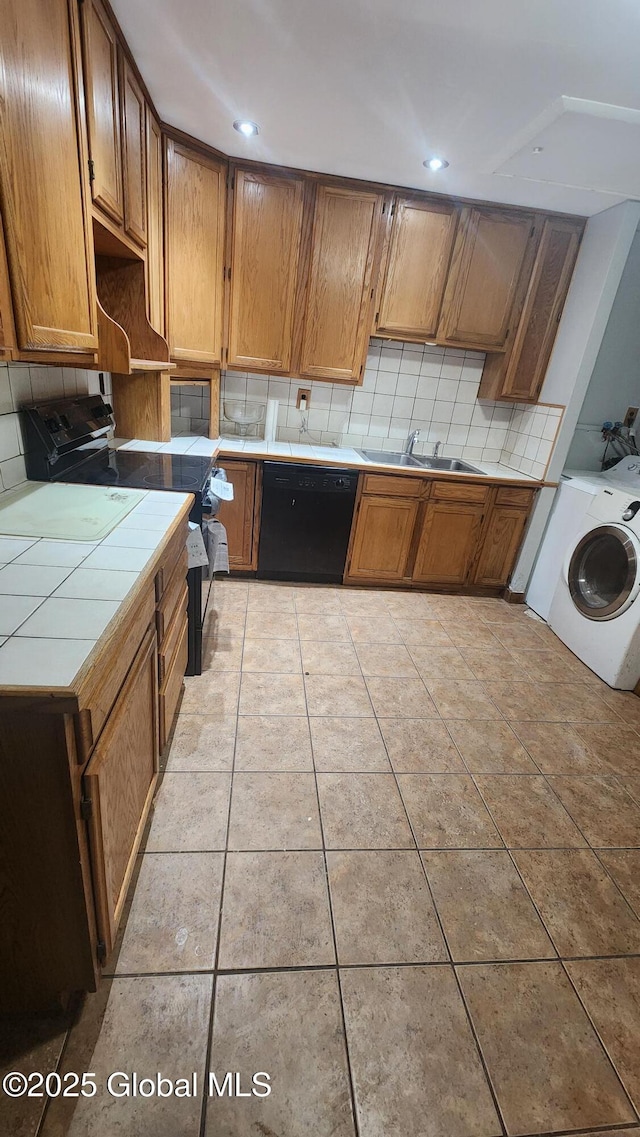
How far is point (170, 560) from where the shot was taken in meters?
1.44

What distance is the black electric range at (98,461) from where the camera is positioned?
166cm

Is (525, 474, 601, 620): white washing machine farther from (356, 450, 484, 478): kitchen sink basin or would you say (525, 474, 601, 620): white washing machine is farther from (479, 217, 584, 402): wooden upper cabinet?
(479, 217, 584, 402): wooden upper cabinet

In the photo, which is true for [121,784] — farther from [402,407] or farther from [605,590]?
[402,407]

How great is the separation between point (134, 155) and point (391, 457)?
209cm

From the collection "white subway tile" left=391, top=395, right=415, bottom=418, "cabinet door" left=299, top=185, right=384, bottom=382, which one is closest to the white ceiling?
"cabinet door" left=299, top=185, right=384, bottom=382

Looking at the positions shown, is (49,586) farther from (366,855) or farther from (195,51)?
(195,51)

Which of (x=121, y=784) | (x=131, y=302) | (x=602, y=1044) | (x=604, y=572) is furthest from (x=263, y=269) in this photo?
(x=602, y=1044)

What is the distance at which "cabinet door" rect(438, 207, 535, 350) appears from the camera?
2.70 m

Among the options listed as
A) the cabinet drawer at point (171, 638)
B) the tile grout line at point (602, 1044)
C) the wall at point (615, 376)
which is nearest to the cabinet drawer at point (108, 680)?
the cabinet drawer at point (171, 638)

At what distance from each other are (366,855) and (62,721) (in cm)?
108

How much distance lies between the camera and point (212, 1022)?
1037 millimetres

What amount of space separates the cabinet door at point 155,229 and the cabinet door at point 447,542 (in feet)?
6.11

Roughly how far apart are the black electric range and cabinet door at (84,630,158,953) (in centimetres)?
71

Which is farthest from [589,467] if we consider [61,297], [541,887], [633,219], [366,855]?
[61,297]
